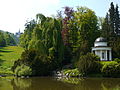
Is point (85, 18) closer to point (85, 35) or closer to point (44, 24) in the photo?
point (85, 35)

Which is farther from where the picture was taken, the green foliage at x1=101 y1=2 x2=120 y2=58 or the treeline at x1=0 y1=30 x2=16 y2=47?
the treeline at x1=0 y1=30 x2=16 y2=47

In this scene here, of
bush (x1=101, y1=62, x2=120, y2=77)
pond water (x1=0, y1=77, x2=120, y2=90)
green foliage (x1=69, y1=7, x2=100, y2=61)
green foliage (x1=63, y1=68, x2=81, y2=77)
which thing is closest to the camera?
pond water (x1=0, y1=77, x2=120, y2=90)

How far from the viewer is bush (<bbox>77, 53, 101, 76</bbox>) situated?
3612 centimetres

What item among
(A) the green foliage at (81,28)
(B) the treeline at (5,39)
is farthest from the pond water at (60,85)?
(B) the treeline at (5,39)

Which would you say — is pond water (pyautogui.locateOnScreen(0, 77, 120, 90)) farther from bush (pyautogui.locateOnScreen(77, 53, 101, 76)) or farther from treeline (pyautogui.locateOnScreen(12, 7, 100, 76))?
treeline (pyautogui.locateOnScreen(12, 7, 100, 76))

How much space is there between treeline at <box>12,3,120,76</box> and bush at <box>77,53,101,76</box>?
0.32m

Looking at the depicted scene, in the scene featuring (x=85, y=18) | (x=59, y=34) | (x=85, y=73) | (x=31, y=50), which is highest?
(x=85, y=18)

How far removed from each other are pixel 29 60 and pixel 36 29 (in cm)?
720

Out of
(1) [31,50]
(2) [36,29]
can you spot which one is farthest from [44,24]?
(1) [31,50]

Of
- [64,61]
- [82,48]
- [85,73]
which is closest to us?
[85,73]

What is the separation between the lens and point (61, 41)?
43000mm

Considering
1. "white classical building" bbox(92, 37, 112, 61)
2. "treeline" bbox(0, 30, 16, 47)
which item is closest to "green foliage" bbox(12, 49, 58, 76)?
"white classical building" bbox(92, 37, 112, 61)

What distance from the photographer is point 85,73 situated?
36938 millimetres

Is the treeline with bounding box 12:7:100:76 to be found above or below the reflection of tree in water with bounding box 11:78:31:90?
above
